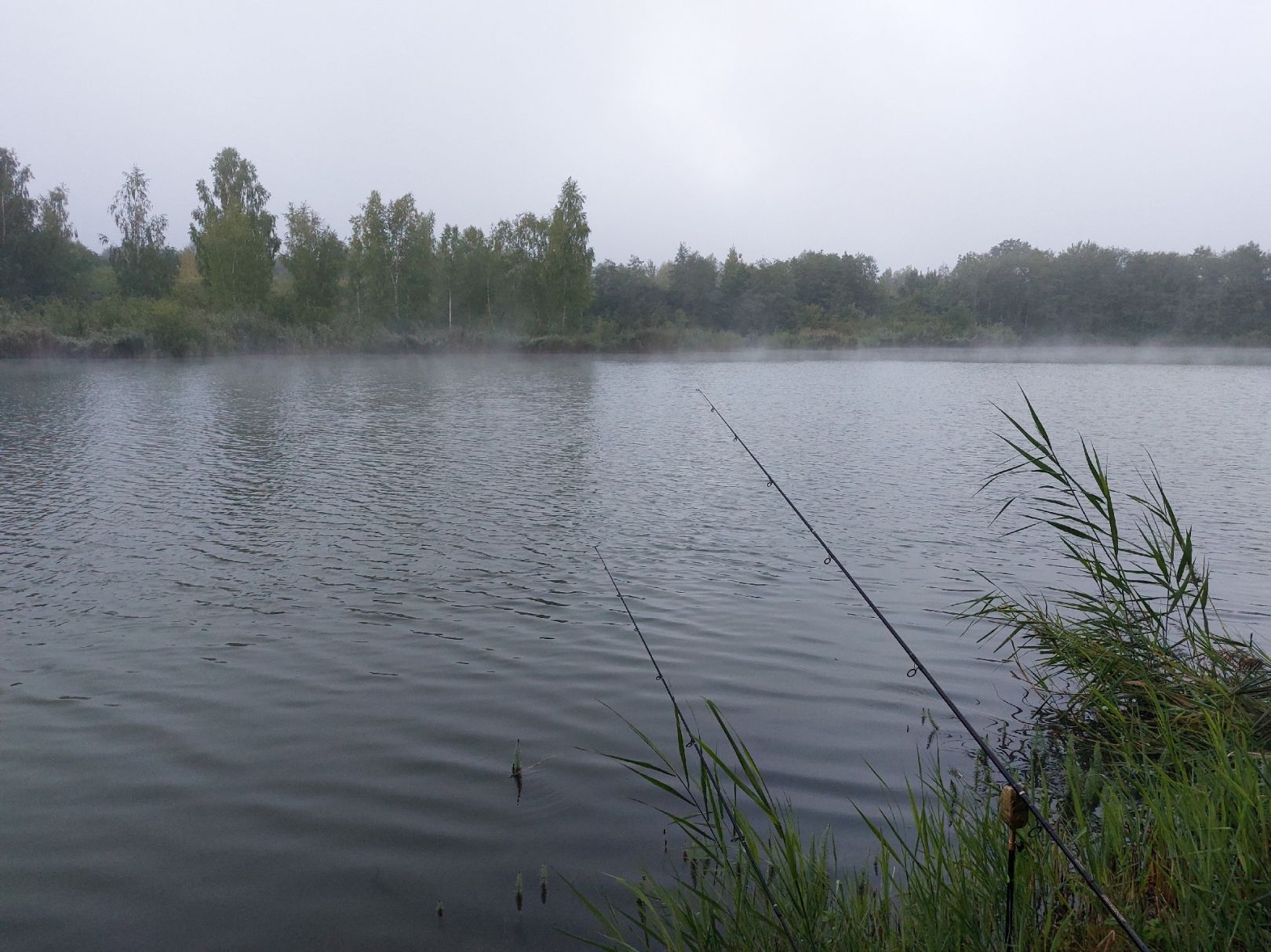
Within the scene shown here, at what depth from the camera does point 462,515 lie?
10.8 m

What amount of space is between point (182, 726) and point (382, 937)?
2.48 meters

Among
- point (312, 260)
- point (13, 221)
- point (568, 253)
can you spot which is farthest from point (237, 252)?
point (568, 253)

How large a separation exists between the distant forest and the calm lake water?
39.2 meters

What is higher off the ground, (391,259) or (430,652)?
(391,259)

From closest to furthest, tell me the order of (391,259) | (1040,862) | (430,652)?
(1040,862)
(430,652)
(391,259)

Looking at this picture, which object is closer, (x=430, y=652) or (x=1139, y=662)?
(x=1139, y=662)

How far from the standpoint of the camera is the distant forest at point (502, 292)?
52781 millimetres

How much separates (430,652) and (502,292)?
61878mm

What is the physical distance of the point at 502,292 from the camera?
6581 cm

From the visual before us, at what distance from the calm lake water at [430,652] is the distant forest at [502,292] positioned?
3917 cm

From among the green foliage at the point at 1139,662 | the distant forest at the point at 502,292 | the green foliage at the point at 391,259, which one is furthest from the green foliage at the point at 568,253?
the green foliage at the point at 1139,662

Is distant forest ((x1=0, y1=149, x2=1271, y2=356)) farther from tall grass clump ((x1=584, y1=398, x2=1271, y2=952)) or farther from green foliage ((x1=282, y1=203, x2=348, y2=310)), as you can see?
tall grass clump ((x1=584, y1=398, x2=1271, y2=952))

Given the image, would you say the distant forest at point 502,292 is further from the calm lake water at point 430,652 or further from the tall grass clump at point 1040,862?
the tall grass clump at point 1040,862

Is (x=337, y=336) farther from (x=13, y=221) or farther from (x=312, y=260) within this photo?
(x=13, y=221)
